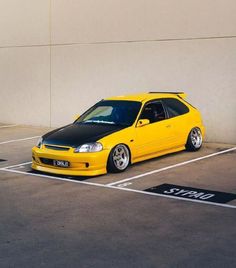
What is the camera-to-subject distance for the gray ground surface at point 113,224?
20.3ft

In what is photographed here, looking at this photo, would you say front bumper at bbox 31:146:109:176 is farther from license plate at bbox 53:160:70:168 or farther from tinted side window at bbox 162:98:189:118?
tinted side window at bbox 162:98:189:118

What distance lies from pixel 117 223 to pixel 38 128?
10597 millimetres

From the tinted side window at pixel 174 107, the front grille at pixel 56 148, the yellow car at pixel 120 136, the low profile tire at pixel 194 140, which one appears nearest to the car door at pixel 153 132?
the yellow car at pixel 120 136

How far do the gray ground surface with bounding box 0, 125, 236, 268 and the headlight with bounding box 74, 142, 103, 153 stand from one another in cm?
52

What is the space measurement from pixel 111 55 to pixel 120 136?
5.93 metres

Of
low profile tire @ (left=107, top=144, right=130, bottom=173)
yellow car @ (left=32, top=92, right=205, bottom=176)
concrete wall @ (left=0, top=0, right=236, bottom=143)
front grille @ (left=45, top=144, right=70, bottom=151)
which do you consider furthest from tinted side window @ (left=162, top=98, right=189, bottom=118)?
front grille @ (left=45, top=144, right=70, bottom=151)

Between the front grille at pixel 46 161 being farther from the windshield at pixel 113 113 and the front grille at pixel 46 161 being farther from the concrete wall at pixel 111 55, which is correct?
the concrete wall at pixel 111 55

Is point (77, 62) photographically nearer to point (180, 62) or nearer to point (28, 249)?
point (180, 62)

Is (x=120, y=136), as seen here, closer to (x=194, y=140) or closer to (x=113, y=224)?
A: (x=194, y=140)

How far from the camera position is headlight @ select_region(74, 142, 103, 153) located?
1025 centimetres

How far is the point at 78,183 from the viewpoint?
389 inches

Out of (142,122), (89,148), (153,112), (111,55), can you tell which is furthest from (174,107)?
(111,55)

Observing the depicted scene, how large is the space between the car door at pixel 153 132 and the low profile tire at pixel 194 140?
784mm

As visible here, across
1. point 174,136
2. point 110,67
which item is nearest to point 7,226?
point 174,136
